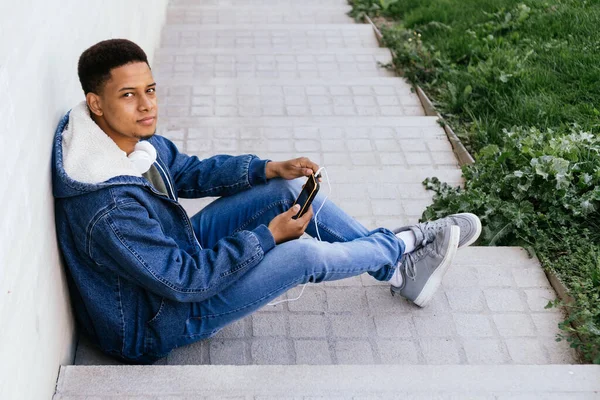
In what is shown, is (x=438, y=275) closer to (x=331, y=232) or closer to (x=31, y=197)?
(x=331, y=232)

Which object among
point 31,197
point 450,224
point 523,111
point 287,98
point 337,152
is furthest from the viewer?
point 287,98

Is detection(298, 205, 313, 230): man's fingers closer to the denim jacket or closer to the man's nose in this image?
the denim jacket

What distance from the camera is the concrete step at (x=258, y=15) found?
8.82 metres

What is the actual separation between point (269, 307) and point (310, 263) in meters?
0.63

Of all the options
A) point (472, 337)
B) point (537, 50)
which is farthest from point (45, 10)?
point (537, 50)

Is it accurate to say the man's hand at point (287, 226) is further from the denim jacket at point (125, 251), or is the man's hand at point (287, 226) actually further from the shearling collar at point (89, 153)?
the shearling collar at point (89, 153)

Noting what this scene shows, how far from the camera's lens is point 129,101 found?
9.00 feet

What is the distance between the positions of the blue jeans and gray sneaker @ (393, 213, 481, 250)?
8.6 inches

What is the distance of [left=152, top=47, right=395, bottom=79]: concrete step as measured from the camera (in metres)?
6.90

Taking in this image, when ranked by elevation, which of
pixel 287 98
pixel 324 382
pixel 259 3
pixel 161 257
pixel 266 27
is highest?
pixel 161 257

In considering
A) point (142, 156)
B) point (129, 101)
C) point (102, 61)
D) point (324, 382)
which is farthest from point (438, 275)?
point (102, 61)

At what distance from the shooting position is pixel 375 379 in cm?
265

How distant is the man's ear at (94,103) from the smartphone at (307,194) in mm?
841

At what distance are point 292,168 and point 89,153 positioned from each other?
0.96 metres
